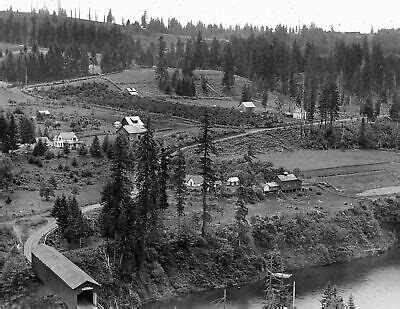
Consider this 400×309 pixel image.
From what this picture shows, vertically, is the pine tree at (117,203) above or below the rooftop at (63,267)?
above

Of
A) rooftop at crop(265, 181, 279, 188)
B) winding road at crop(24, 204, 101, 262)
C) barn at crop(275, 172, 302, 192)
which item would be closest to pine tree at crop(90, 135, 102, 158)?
rooftop at crop(265, 181, 279, 188)

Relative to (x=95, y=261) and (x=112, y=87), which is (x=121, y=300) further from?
(x=112, y=87)

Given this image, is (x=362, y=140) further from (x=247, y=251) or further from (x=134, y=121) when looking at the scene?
(x=247, y=251)

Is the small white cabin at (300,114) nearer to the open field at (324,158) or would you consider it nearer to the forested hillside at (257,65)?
the forested hillside at (257,65)

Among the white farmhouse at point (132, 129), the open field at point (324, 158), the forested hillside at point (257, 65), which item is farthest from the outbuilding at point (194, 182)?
the forested hillside at point (257, 65)

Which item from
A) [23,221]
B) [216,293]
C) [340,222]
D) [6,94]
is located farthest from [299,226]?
[6,94]
